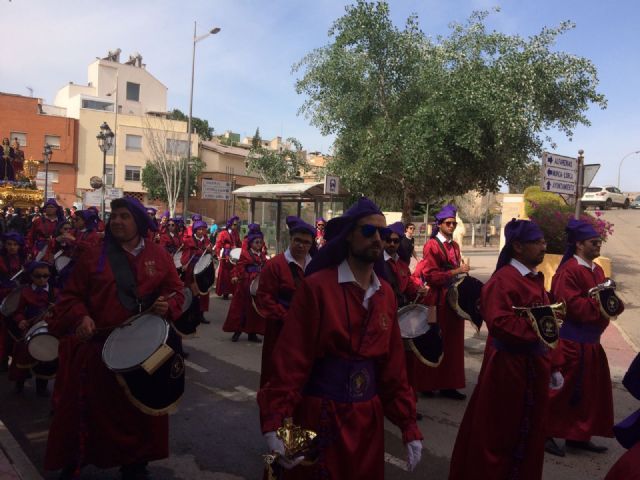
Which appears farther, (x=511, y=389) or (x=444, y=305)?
(x=444, y=305)

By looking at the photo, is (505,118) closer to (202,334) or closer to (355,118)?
(355,118)

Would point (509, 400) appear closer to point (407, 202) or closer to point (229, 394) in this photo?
point (229, 394)

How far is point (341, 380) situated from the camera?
9.42 ft

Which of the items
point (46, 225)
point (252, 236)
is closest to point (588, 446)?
point (252, 236)

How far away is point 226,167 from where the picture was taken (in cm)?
5609

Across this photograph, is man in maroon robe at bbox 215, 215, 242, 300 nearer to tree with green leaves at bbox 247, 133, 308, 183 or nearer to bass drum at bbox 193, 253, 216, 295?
bass drum at bbox 193, 253, 216, 295

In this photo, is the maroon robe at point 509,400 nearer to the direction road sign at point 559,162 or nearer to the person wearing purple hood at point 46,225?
the direction road sign at point 559,162

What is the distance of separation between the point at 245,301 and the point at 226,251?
13.0 feet

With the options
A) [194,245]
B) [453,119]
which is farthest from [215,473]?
[453,119]

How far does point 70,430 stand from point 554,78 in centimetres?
1409

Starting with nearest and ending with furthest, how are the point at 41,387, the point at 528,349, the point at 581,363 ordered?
the point at 528,349 → the point at 581,363 → the point at 41,387

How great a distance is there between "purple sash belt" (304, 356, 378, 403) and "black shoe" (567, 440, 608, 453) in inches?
138

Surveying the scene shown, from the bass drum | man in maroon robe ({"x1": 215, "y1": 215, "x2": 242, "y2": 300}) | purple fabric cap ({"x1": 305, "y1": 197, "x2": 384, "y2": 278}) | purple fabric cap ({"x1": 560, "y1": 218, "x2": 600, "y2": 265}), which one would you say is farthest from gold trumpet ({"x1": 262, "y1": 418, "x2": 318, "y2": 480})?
man in maroon robe ({"x1": 215, "y1": 215, "x2": 242, "y2": 300})

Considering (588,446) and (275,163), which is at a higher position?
(275,163)
